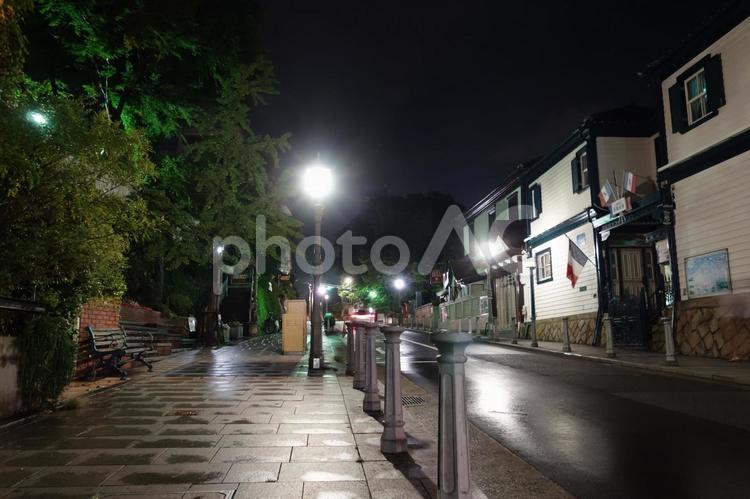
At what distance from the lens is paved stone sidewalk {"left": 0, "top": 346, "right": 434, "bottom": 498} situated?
13.3 feet

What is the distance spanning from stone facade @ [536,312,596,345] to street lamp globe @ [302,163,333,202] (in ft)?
Result: 45.6

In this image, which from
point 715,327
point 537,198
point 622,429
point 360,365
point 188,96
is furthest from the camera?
point 537,198

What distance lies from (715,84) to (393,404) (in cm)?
1528

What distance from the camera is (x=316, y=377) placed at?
453 inches

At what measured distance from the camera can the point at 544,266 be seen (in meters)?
26.6

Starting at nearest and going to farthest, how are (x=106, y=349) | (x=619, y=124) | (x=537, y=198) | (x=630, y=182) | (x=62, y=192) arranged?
(x=62, y=192) < (x=106, y=349) < (x=630, y=182) < (x=619, y=124) < (x=537, y=198)

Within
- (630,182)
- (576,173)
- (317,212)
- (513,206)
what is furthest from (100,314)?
(513,206)

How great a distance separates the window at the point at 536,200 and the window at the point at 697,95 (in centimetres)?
1021

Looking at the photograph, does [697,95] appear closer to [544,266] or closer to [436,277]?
[544,266]

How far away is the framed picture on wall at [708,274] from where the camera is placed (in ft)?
48.4

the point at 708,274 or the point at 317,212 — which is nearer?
the point at 317,212

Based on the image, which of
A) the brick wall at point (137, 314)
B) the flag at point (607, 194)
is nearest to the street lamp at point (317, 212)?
the brick wall at point (137, 314)

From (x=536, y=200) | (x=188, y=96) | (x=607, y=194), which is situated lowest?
(x=607, y=194)

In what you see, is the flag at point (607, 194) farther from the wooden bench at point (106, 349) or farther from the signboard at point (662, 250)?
the wooden bench at point (106, 349)
